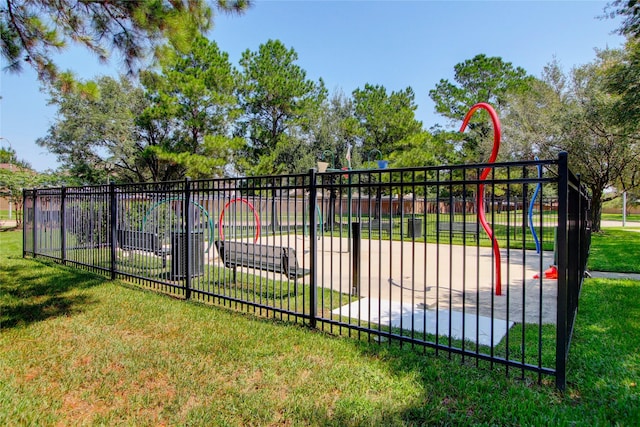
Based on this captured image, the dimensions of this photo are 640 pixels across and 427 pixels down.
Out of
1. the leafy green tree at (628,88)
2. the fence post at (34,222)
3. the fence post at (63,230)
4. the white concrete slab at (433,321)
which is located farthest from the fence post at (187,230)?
the leafy green tree at (628,88)

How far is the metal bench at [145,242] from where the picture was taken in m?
5.93

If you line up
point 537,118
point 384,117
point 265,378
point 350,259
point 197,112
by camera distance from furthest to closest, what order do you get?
point 384,117 → point 197,112 → point 537,118 → point 350,259 → point 265,378

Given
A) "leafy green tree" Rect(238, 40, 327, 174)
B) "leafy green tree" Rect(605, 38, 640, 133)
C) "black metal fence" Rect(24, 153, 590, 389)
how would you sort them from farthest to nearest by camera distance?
"leafy green tree" Rect(238, 40, 327, 174) → "leafy green tree" Rect(605, 38, 640, 133) → "black metal fence" Rect(24, 153, 590, 389)

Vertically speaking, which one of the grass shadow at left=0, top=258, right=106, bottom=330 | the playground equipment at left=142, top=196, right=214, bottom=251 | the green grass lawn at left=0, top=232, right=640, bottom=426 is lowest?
the green grass lawn at left=0, top=232, right=640, bottom=426

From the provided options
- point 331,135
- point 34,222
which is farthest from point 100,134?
point 331,135

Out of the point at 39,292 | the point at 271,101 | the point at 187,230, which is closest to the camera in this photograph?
the point at 187,230

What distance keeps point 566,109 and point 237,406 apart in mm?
16601

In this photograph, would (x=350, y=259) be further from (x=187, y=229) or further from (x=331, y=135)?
(x=331, y=135)

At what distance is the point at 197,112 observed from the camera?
21141 millimetres

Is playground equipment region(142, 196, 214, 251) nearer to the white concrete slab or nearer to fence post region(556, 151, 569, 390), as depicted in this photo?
the white concrete slab

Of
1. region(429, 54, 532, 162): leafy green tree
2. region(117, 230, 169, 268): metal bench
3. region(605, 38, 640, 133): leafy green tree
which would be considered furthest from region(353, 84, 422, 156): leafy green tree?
region(117, 230, 169, 268): metal bench

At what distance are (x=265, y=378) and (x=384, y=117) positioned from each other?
82.4 feet

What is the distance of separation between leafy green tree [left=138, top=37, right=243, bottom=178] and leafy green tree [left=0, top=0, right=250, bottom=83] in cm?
1476

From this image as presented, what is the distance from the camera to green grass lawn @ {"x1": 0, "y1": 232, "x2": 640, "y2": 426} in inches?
92.1
